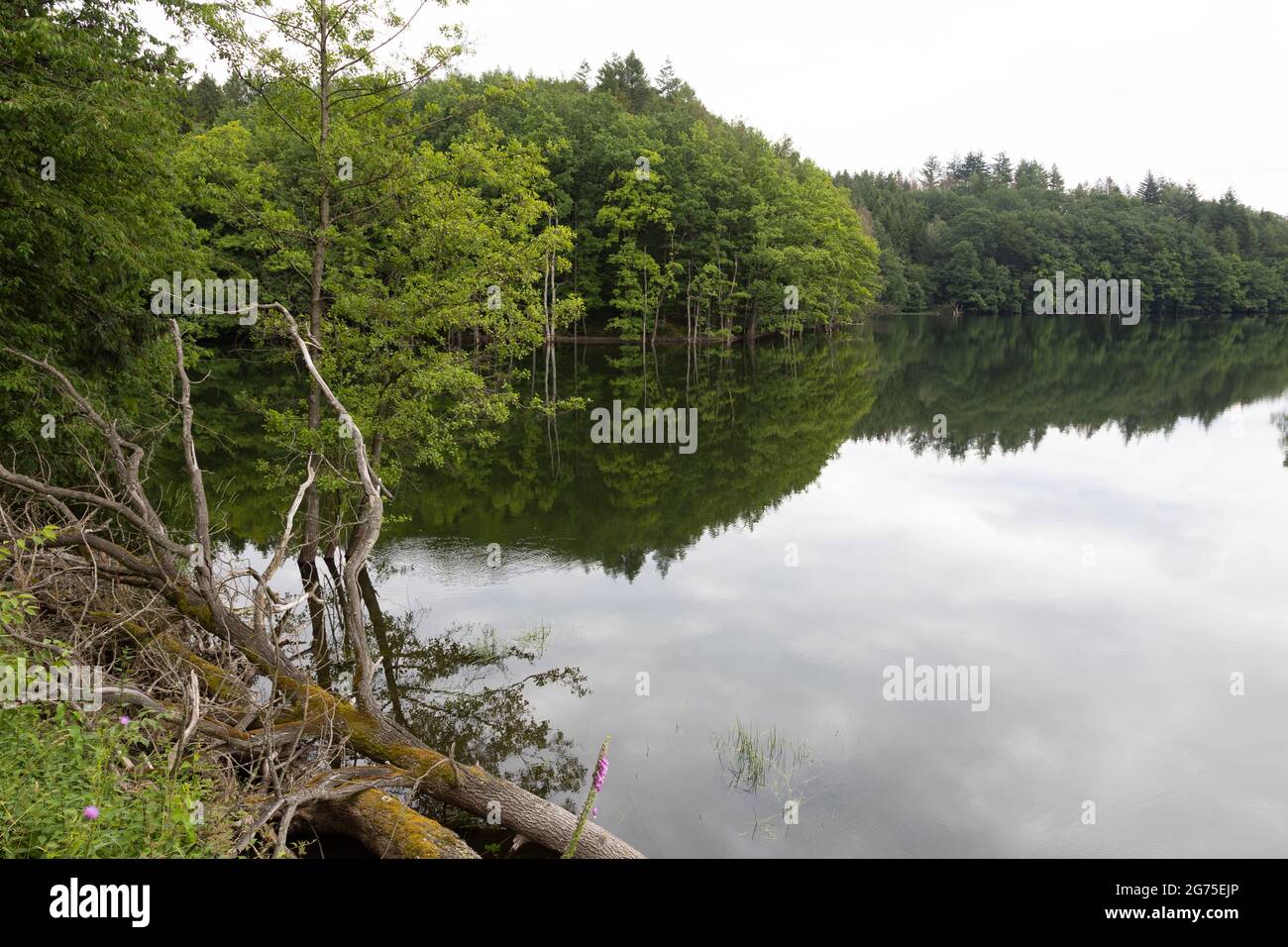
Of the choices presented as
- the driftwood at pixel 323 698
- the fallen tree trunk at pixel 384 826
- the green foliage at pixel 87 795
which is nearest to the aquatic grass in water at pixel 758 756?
the driftwood at pixel 323 698

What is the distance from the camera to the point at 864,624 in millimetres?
12531

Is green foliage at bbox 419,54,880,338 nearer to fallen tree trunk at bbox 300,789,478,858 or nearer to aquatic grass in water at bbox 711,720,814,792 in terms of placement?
aquatic grass in water at bbox 711,720,814,792

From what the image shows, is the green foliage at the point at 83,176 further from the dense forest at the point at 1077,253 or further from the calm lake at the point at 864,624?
the dense forest at the point at 1077,253

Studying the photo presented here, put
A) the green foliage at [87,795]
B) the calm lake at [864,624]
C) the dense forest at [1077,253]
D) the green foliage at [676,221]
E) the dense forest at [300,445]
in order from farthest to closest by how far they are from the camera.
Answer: the dense forest at [1077,253], the green foliage at [676,221], the calm lake at [864,624], the dense forest at [300,445], the green foliage at [87,795]

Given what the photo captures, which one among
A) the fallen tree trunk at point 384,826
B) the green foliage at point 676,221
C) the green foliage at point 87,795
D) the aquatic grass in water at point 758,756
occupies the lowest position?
the aquatic grass in water at point 758,756

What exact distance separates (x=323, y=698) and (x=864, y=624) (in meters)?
7.57

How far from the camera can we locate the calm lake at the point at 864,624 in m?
8.24

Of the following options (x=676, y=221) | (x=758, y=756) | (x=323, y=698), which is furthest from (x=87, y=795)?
(x=676, y=221)

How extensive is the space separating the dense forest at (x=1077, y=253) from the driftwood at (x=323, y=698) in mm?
96805

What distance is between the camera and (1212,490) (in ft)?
67.9

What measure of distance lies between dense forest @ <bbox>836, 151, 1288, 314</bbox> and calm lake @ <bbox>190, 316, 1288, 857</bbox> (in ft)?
267

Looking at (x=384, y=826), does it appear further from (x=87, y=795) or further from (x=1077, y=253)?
(x=1077, y=253)

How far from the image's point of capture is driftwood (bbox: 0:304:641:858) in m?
6.69
